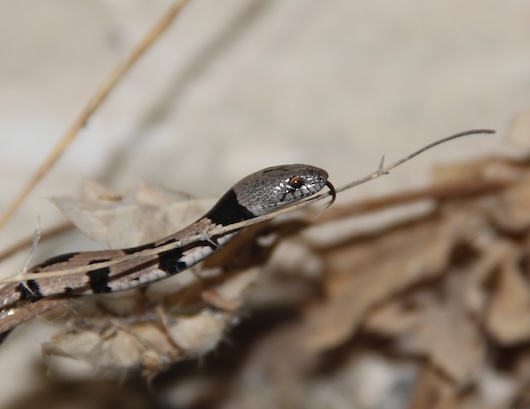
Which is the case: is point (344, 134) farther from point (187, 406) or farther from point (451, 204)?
point (187, 406)

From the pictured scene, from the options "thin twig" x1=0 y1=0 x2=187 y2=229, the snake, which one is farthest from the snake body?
"thin twig" x1=0 y1=0 x2=187 y2=229

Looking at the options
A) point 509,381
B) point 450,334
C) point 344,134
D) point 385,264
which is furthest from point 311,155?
point 509,381

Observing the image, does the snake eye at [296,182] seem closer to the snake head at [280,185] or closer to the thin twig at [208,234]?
the snake head at [280,185]

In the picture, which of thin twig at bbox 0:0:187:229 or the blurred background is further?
the blurred background

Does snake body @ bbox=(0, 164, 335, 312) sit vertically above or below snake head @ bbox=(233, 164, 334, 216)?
below

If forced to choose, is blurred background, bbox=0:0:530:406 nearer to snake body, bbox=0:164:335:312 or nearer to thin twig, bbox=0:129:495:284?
snake body, bbox=0:164:335:312

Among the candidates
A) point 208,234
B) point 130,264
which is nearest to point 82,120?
point 130,264

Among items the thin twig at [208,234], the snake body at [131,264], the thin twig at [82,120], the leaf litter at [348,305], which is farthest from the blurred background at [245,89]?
the thin twig at [208,234]
